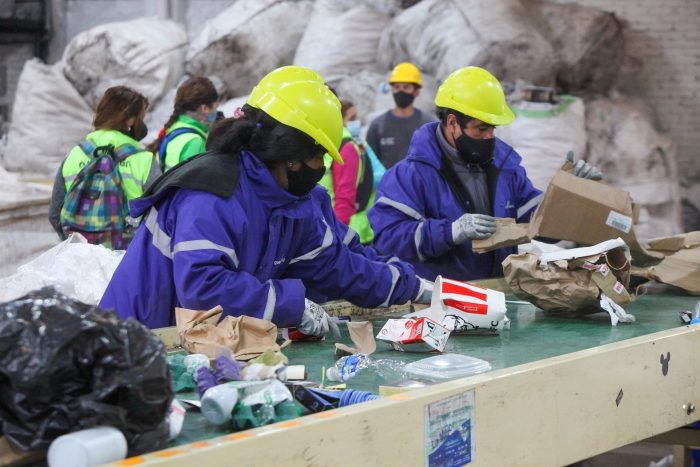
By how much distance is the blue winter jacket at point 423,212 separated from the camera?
3596 mm

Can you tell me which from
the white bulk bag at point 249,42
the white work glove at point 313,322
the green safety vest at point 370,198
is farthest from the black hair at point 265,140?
the white bulk bag at point 249,42

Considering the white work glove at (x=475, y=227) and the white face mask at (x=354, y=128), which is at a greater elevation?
the white work glove at (x=475, y=227)

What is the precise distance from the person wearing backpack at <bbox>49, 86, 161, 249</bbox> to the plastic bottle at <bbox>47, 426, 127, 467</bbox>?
2960 mm

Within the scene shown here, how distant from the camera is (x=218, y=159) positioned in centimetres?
265

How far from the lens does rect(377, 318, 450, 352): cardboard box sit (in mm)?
2434

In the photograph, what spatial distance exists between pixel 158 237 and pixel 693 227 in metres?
6.38

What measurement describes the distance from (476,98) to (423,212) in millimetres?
421

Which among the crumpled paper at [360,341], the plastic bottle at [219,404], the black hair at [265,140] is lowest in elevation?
the crumpled paper at [360,341]

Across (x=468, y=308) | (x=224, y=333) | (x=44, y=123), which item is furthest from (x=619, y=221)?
(x=44, y=123)

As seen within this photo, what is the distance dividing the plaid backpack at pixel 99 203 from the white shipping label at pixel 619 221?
6.59ft

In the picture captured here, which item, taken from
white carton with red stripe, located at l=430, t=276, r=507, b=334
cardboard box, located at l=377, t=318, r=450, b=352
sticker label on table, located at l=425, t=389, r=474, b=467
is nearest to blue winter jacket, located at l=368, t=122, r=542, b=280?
white carton with red stripe, located at l=430, t=276, r=507, b=334

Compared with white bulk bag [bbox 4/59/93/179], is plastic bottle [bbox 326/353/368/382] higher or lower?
higher

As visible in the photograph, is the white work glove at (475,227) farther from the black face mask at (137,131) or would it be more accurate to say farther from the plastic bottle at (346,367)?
the black face mask at (137,131)

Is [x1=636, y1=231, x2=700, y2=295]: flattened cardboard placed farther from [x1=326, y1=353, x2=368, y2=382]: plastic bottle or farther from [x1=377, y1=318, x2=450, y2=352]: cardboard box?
[x1=326, y1=353, x2=368, y2=382]: plastic bottle
